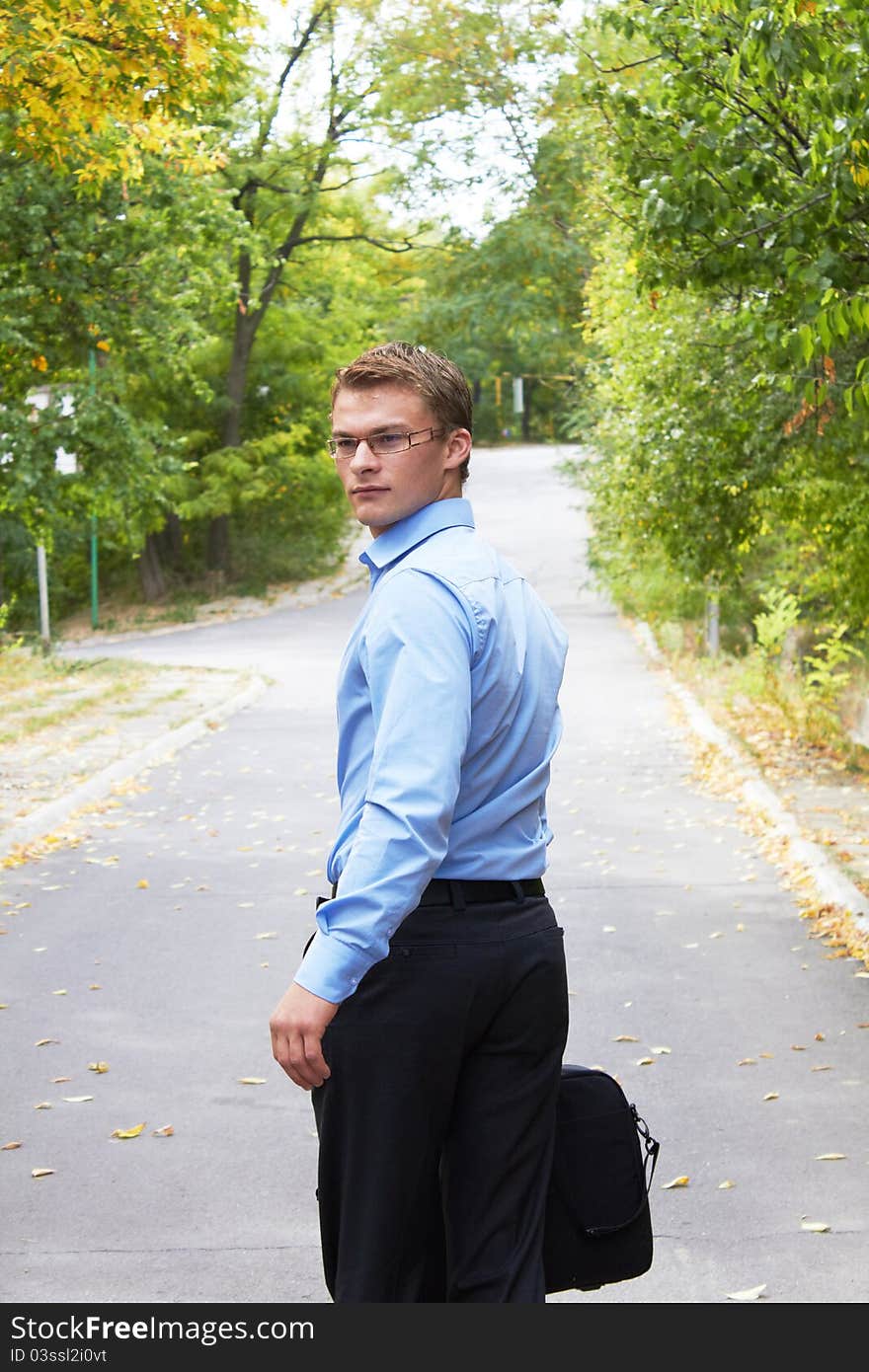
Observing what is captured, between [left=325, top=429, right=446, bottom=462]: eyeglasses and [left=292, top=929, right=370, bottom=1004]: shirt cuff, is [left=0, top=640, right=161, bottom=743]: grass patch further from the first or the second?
[left=292, top=929, right=370, bottom=1004]: shirt cuff

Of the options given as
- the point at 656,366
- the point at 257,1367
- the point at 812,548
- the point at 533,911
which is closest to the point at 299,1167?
the point at 257,1367

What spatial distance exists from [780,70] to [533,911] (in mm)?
4611

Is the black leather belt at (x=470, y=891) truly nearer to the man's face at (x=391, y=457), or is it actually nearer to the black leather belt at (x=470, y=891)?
the black leather belt at (x=470, y=891)

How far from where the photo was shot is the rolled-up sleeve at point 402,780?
8.45 ft

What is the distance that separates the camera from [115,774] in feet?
46.3

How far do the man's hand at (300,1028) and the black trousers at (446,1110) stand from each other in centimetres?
13

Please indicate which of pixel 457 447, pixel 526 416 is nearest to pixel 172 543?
pixel 457 447

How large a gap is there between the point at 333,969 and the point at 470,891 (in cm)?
33

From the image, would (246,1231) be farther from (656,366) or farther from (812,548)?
(812,548)

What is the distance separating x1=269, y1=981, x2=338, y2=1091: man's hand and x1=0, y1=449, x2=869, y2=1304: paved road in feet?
6.05

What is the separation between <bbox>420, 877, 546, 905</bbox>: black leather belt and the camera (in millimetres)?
2795

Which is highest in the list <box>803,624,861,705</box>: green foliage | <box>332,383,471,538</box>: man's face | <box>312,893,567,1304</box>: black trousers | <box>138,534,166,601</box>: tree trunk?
<box>332,383,471,538</box>: man's face

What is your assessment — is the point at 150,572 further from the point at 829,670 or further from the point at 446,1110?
the point at 446,1110

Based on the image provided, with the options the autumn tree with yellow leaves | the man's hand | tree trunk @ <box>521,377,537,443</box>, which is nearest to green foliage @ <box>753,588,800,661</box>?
the autumn tree with yellow leaves
